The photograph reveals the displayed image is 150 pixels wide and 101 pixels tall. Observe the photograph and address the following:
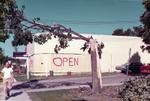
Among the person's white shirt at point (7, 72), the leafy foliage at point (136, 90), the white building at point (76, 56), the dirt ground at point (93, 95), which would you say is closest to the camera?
the leafy foliage at point (136, 90)

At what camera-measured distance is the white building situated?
5359 cm

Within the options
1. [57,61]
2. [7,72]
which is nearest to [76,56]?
[57,61]

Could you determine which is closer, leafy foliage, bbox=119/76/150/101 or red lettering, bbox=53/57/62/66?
leafy foliage, bbox=119/76/150/101

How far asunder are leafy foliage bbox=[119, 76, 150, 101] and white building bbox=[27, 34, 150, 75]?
35.7 m

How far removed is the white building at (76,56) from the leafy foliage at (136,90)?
117 feet

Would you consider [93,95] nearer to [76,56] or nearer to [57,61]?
[57,61]

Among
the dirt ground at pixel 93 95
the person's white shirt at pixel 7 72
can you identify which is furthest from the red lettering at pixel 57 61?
the person's white shirt at pixel 7 72

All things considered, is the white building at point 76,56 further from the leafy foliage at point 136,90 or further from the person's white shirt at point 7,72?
the leafy foliage at point 136,90

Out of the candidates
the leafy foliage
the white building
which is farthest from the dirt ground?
the white building

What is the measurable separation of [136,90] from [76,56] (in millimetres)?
38951

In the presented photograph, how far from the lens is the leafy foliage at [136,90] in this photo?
1563 cm

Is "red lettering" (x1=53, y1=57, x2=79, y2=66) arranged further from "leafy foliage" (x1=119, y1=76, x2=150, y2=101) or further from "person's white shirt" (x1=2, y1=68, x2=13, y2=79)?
"leafy foliage" (x1=119, y1=76, x2=150, y2=101)

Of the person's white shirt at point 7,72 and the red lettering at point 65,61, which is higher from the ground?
the red lettering at point 65,61

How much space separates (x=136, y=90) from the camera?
53.3 feet
